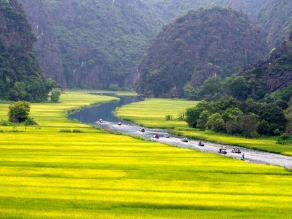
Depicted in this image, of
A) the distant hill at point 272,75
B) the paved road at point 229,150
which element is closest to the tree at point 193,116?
the paved road at point 229,150

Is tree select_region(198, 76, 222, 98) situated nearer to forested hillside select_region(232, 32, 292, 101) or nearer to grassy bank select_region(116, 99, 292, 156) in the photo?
→ forested hillside select_region(232, 32, 292, 101)

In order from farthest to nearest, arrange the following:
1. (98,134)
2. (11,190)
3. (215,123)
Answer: (215,123) < (98,134) < (11,190)

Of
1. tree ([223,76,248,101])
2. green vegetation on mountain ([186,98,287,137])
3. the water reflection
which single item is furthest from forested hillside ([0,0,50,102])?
green vegetation on mountain ([186,98,287,137])

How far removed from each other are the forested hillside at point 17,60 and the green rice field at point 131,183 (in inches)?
3440

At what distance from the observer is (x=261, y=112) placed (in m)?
77.7

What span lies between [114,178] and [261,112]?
45731mm

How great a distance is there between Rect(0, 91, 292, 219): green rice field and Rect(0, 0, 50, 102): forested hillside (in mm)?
87378

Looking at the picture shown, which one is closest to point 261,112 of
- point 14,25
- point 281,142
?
point 281,142

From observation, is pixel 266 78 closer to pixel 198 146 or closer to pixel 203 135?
pixel 203 135

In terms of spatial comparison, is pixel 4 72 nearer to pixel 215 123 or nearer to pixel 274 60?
Answer: pixel 274 60

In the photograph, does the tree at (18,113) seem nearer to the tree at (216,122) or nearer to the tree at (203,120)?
the tree at (203,120)

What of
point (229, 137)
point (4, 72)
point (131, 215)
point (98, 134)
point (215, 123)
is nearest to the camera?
point (131, 215)

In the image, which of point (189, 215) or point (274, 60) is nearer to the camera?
point (189, 215)

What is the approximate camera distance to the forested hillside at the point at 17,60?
138 meters
